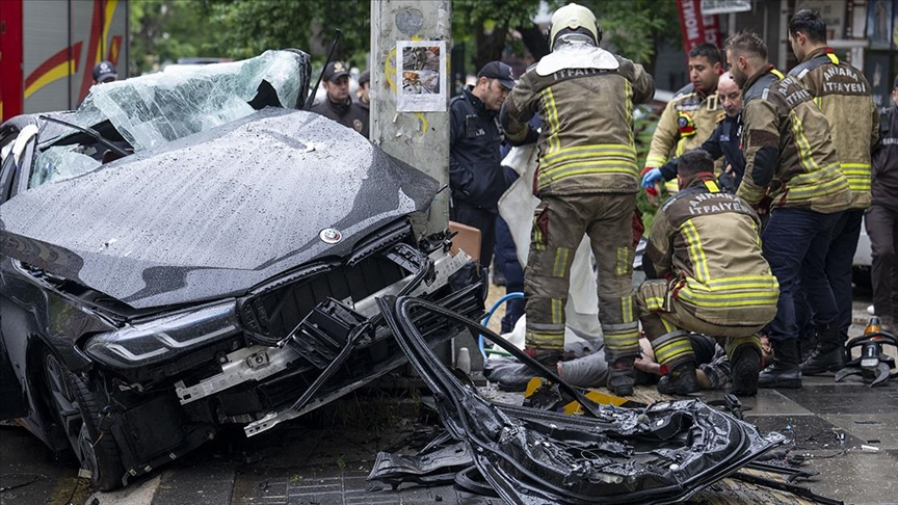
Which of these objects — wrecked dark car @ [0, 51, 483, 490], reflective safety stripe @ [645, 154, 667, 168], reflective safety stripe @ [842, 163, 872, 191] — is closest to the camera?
wrecked dark car @ [0, 51, 483, 490]

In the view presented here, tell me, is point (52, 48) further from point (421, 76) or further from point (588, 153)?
point (588, 153)

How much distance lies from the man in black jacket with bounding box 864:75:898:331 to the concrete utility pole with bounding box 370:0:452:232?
3.73 meters

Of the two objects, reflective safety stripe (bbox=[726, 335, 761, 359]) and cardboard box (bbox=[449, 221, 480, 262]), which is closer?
reflective safety stripe (bbox=[726, 335, 761, 359])

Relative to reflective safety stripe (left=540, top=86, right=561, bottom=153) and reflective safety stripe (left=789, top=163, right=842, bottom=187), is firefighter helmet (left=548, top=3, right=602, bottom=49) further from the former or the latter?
reflective safety stripe (left=789, top=163, right=842, bottom=187)

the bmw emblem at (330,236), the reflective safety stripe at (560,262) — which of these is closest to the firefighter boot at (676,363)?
the reflective safety stripe at (560,262)

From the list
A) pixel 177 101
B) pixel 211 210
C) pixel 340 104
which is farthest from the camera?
pixel 340 104

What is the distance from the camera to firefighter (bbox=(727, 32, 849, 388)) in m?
6.68

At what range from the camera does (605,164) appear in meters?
6.32

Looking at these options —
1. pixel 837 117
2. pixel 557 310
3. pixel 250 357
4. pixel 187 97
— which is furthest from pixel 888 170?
pixel 250 357

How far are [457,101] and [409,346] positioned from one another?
3.60 m

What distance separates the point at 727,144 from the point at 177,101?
334 centimetres

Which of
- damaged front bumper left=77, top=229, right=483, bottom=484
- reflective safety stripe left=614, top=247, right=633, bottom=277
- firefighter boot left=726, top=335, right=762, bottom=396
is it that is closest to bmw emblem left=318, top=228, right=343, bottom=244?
damaged front bumper left=77, top=229, right=483, bottom=484

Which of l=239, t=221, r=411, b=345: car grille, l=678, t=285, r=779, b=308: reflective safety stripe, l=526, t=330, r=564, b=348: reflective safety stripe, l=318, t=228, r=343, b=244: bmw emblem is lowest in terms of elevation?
l=526, t=330, r=564, b=348: reflective safety stripe

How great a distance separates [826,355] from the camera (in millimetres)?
7297
